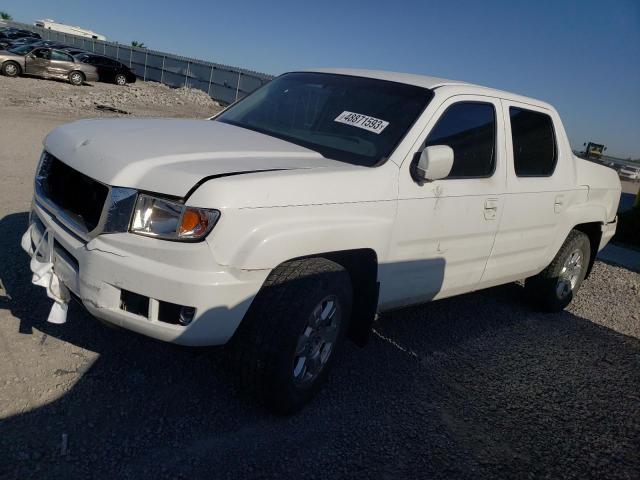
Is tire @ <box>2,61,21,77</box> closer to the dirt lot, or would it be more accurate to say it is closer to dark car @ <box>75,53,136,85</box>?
dark car @ <box>75,53,136,85</box>

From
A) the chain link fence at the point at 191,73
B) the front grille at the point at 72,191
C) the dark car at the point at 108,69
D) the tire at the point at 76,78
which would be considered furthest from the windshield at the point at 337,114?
the dark car at the point at 108,69

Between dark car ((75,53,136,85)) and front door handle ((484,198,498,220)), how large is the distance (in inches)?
966

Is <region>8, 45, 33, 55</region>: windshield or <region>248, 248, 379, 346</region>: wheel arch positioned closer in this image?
<region>248, 248, 379, 346</region>: wheel arch

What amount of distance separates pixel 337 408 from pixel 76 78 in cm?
2409

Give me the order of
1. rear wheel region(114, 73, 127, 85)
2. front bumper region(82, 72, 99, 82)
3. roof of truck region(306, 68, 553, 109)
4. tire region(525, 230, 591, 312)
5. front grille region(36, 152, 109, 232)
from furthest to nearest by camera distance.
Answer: rear wheel region(114, 73, 127, 85), front bumper region(82, 72, 99, 82), tire region(525, 230, 591, 312), roof of truck region(306, 68, 553, 109), front grille region(36, 152, 109, 232)

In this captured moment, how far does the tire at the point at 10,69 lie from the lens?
2164 centimetres

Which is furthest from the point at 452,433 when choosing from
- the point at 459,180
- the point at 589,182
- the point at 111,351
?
the point at 589,182

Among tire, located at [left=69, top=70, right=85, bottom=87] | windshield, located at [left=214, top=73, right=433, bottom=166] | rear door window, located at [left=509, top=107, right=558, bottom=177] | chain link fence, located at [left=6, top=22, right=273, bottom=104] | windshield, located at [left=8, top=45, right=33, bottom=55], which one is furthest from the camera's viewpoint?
chain link fence, located at [left=6, top=22, right=273, bottom=104]

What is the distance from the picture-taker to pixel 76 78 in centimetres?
2339

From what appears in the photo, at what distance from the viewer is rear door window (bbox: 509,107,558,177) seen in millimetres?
4281

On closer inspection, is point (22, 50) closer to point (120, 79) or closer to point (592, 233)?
point (120, 79)

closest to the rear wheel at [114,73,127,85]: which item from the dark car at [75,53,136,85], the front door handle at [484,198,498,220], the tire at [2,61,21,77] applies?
the dark car at [75,53,136,85]

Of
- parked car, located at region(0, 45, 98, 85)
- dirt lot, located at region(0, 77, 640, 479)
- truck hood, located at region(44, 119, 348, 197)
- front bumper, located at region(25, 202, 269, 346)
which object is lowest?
parked car, located at region(0, 45, 98, 85)

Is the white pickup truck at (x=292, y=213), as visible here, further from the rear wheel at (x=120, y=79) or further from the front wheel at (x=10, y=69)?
the rear wheel at (x=120, y=79)
